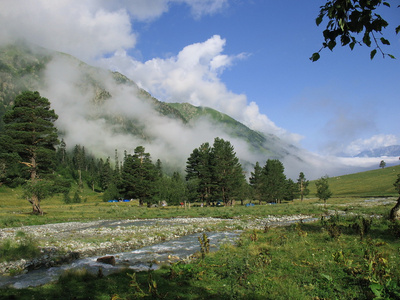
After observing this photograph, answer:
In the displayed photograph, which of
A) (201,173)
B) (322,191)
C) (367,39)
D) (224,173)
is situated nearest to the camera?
(367,39)

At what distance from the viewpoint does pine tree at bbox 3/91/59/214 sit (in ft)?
125

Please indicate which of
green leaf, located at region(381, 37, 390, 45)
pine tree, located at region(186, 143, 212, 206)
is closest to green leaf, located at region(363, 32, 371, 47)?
green leaf, located at region(381, 37, 390, 45)

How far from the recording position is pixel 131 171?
68875 mm

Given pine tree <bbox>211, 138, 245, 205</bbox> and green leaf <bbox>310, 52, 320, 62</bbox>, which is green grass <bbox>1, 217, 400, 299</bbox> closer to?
green leaf <bbox>310, 52, 320, 62</bbox>

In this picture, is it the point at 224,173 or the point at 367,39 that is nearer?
the point at 367,39

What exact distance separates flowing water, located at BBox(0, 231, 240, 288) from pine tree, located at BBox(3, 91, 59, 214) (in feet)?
92.2

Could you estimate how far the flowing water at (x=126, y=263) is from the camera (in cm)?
1158

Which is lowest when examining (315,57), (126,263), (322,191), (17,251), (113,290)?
(126,263)

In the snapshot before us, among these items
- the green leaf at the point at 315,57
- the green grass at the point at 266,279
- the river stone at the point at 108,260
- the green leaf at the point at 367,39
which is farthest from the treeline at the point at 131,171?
the green leaf at the point at 367,39

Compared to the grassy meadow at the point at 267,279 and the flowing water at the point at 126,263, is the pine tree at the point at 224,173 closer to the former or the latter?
the flowing water at the point at 126,263

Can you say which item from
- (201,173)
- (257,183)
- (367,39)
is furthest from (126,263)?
Result: (257,183)

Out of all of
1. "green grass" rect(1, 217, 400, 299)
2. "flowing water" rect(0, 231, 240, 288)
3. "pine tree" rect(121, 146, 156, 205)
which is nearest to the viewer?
"green grass" rect(1, 217, 400, 299)

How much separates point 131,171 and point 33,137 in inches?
1224

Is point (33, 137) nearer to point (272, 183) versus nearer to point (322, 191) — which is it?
point (272, 183)
